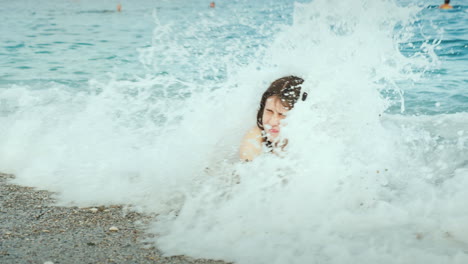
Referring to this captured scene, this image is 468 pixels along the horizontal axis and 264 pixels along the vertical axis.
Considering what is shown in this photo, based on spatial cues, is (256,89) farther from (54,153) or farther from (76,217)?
(76,217)

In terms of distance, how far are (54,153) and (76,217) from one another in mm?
1749

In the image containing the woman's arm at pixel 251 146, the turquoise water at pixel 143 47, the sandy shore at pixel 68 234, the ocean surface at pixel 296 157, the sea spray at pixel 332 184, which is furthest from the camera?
the turquoise water at pixel 143 47

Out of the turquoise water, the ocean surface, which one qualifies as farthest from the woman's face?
the turquoise water

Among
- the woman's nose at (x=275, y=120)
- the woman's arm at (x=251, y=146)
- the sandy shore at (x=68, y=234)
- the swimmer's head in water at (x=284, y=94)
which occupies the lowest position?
the sandy shore at (x=68, y=234)

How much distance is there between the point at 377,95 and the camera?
4500 millimetres

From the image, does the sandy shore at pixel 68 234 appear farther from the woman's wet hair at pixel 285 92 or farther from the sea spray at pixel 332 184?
the woman's wet hair at pixel 285 92

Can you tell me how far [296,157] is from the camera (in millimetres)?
3951

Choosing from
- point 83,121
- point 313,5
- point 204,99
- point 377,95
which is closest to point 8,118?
point 83,121

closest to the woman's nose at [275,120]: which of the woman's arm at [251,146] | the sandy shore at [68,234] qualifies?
the woman's arm at [251,146]

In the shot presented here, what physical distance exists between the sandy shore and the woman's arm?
111 centimetres

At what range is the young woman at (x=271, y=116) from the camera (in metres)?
4.00

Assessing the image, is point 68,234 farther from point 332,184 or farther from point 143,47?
point 143,47

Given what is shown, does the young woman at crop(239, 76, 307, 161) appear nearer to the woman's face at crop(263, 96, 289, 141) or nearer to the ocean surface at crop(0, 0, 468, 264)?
the woman's face at crop(263, 96, 289, 141)

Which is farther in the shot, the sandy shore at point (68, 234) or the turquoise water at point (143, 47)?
the turquoise water at point (143, 47)
